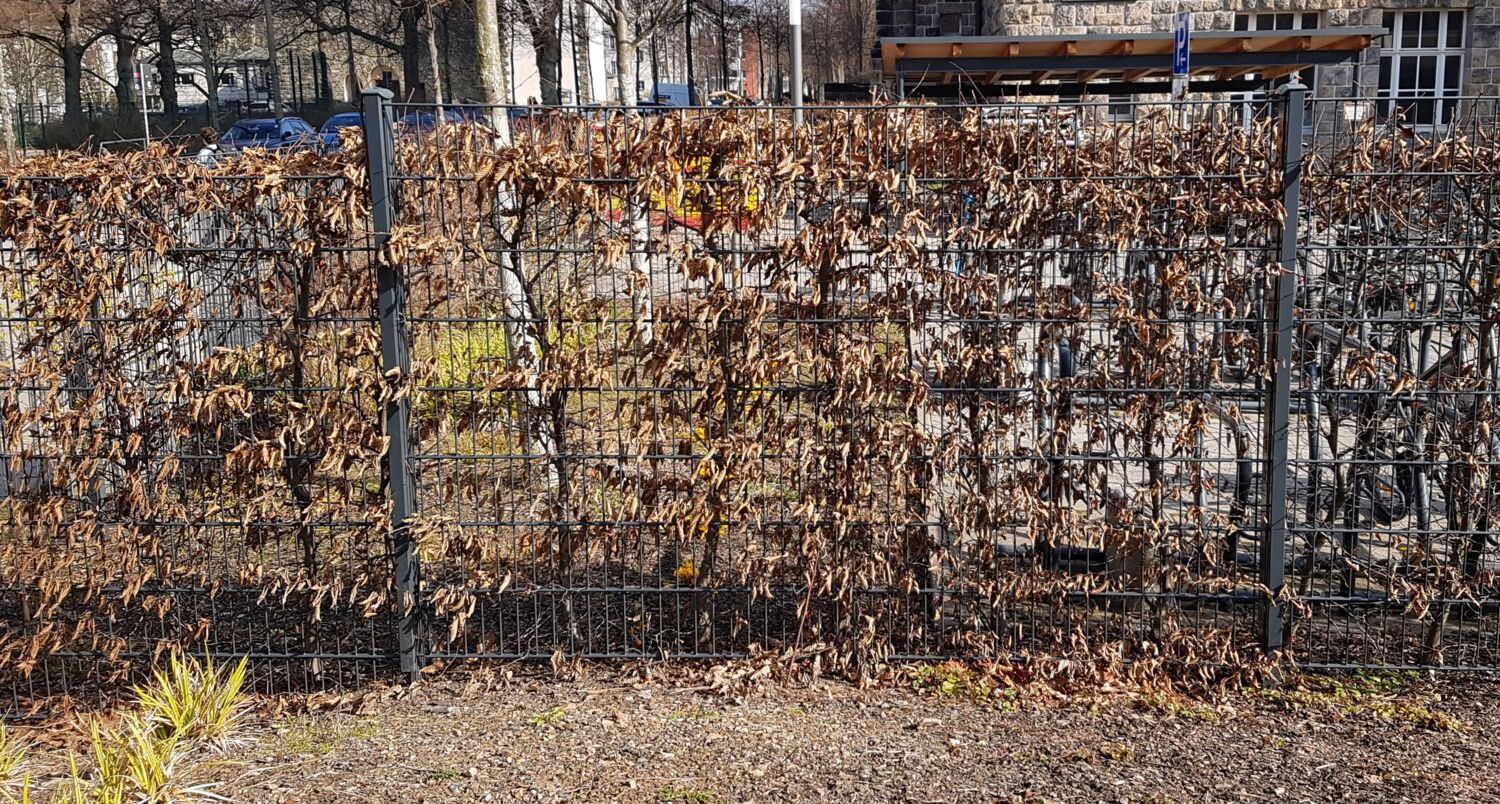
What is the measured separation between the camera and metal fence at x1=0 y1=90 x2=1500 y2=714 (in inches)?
189

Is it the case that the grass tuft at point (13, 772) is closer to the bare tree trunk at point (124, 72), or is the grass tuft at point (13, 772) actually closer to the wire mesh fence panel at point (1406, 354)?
the wire mesh fence panel at point (1406, 354)

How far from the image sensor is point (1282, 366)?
15.7 ft

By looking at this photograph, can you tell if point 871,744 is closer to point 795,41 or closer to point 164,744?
point 164,744

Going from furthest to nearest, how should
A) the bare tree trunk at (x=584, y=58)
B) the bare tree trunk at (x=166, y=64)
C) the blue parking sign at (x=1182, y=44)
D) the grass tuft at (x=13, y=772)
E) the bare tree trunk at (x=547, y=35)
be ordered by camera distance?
the bare tree trunk at (x=166, y=64) → the bare tree trunk at (x=584, y=58) → the bare tree trunk at (x=547, y=35) → the blue parking sign at (x=1182, y=44) → the grass tuft at (x=13, y=772)

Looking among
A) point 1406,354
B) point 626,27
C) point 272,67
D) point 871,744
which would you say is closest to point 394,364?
point 871,744

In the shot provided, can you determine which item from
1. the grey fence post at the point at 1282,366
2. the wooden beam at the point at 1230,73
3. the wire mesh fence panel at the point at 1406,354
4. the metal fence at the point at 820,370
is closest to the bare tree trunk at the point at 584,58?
the wooden beam at the point at 1230,73

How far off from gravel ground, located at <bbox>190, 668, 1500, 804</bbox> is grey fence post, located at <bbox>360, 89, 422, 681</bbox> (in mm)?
317

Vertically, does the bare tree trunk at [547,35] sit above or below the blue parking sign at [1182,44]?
above

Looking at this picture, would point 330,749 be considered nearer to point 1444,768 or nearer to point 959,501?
point 959,501

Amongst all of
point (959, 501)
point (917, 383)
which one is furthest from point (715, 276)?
point (959, 501)

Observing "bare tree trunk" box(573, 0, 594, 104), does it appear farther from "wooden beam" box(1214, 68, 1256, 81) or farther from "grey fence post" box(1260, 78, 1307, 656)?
"grey fence post" box(1260, 78, 1307, 656)

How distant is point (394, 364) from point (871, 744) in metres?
2.21

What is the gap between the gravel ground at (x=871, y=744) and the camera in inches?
170

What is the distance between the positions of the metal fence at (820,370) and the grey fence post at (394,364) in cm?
2
